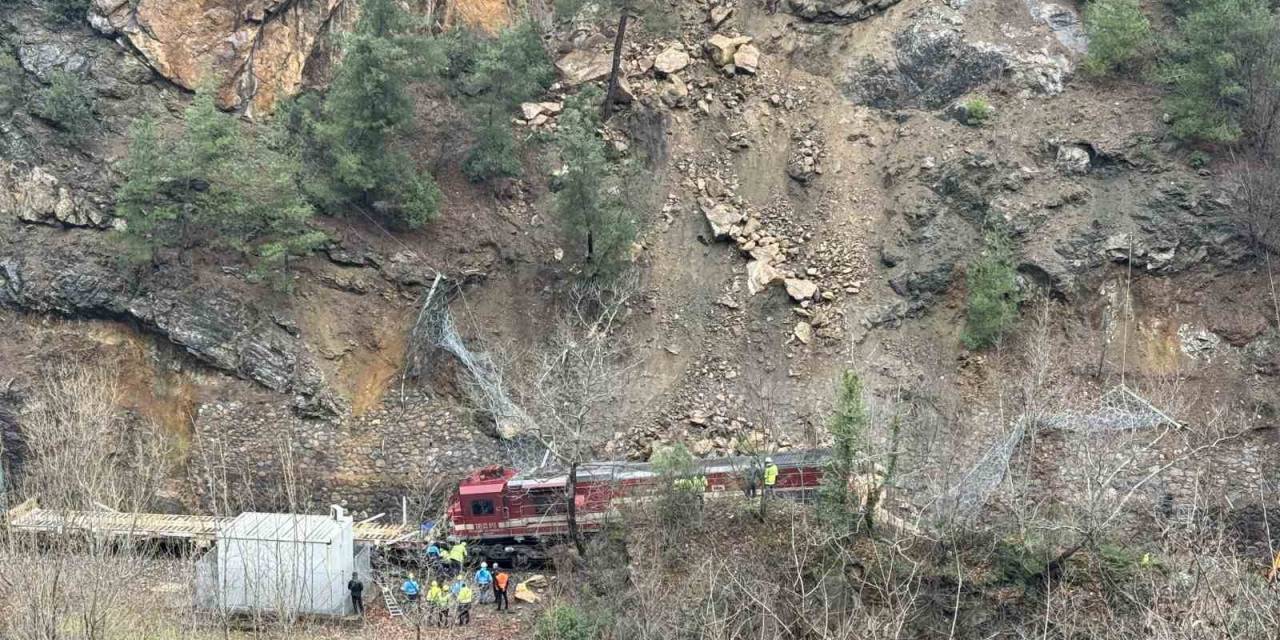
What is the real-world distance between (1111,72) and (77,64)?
27.5m

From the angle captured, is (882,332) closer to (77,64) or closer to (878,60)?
(878,60)

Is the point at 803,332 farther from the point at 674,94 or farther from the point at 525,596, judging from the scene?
the point at 525,596

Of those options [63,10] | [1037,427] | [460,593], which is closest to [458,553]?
[460,593]

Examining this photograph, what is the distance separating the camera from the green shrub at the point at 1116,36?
1088 inches

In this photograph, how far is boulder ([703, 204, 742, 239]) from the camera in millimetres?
27969

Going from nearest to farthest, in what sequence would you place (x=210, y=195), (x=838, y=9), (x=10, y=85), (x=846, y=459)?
1. (x=846, y=459)
2. (x=210, y=195)
3. (x=10, y=85)
4. (x=838, y=9)

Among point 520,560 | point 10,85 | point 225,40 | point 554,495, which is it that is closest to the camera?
point 554,495

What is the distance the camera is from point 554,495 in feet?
69.7

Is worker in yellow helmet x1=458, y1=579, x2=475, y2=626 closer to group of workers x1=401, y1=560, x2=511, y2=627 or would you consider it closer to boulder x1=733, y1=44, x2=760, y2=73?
group of workers x1=401, y1=560, x2=511, y2=627

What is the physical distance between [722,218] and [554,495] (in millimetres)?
10082

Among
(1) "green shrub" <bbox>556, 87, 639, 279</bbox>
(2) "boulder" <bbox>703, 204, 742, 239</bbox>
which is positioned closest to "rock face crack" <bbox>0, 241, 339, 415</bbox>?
(1) "green shrub" <bbox>556, 87, 639, 279</bbox>

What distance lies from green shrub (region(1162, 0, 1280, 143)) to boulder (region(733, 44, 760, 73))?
10.9 m

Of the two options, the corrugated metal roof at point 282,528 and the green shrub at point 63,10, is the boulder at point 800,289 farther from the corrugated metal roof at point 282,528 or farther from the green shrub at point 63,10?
the green shrub at point 63,10

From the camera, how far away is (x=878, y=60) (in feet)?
100
